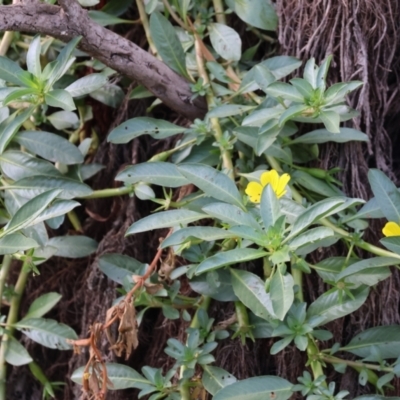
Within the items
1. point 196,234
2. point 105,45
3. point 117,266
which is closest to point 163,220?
point 196,234

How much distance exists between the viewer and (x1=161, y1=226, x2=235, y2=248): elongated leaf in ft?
2.48

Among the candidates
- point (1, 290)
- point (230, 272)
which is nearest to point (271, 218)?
point (230, 272)

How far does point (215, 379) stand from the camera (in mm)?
803

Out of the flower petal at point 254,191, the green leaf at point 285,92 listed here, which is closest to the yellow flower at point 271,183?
the flower petal at point 254,191

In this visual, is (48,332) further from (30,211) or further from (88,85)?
(88,85)

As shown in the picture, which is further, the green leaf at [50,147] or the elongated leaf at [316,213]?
the green leaf at [50,147]

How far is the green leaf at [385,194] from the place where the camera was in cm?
77

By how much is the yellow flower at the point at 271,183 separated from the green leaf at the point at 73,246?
12.7 inches

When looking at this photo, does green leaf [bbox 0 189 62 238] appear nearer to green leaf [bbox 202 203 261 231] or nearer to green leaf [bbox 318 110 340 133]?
green leaf [bbox 202 203 261 231]

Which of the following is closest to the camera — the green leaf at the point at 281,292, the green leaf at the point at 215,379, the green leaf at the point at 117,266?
the green leaf at the point at 281,292

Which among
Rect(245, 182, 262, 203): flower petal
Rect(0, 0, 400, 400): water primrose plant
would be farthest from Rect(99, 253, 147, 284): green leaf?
Rect(245, 182, 262, 203): flower petal

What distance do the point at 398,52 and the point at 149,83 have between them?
41 cm

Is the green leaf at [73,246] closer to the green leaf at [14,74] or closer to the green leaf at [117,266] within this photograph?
the green leaf at [117,266]

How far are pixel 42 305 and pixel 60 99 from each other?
14.3 inches
